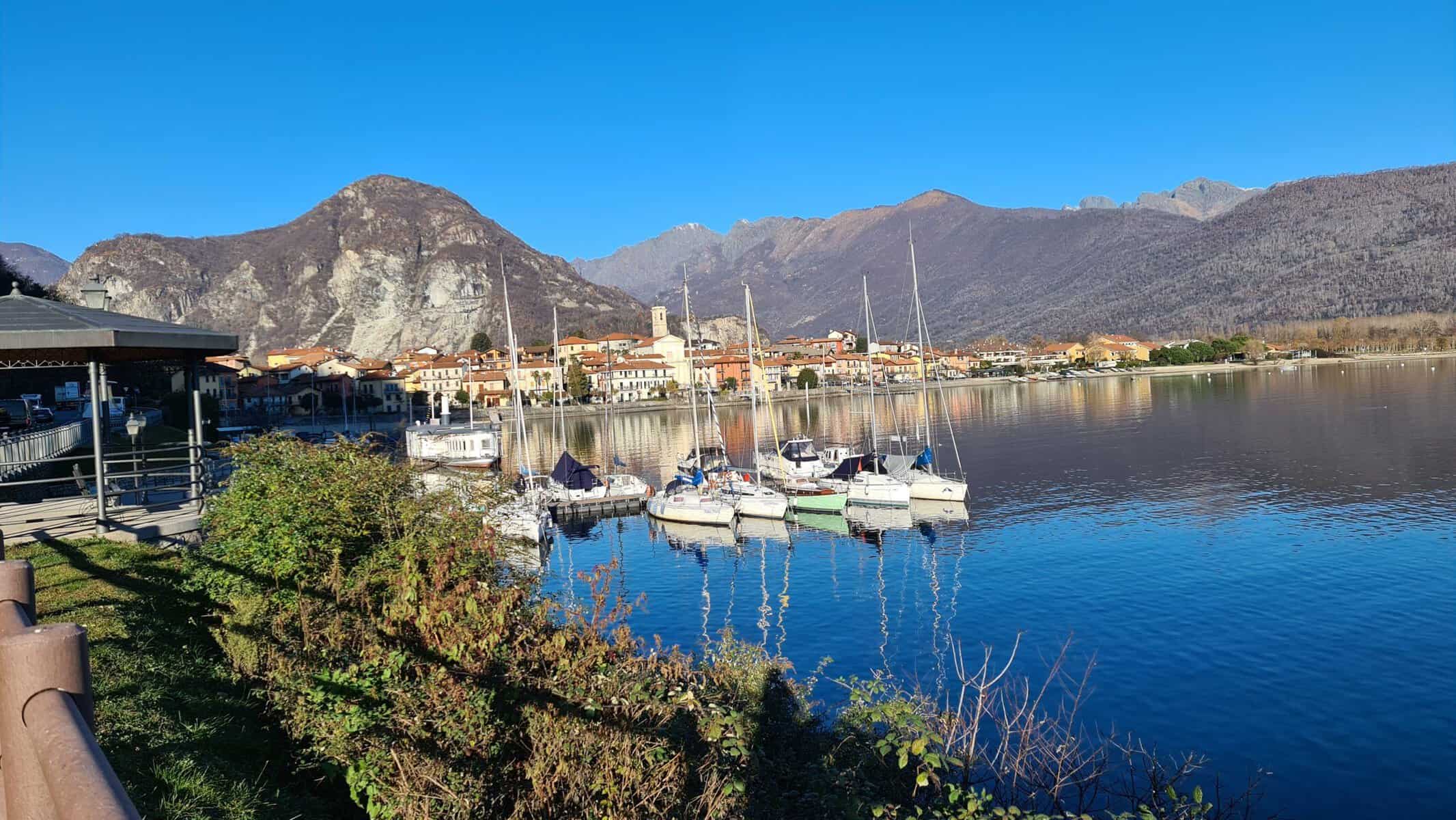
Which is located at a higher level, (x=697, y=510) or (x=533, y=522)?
(x=533, y=522)

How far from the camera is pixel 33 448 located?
18.4m

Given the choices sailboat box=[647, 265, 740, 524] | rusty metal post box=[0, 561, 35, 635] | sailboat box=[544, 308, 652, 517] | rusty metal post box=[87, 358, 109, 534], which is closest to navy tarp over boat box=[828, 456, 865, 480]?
sailboat box=[647, 265, 740, 524]

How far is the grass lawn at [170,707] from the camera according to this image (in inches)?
208

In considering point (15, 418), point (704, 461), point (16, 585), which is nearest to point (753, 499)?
point (704, 461)

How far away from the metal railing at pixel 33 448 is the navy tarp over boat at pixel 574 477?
2068cm

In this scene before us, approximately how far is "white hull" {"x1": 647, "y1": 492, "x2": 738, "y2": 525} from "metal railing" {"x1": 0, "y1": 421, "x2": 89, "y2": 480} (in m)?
20.5

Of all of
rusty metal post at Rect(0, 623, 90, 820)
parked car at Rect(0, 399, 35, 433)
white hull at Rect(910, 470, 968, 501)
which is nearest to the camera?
rusty metal post at Rect(0, 623, 90, 820)

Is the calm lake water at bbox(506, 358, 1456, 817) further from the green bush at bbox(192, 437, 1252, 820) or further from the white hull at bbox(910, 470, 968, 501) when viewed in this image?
the green bush at bbox(192, 437, 1252, 820)

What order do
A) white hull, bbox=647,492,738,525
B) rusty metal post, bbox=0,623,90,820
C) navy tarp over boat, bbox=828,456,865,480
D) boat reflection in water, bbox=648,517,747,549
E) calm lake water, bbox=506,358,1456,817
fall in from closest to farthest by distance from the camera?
rusty metal post, bbox=0,623,90,820 < calm lake water, bbox=506,358,1456,817 < boat reflection in water, bbox=648,517,747,549 < white hull, bbox=647,492,738,525 < navy tarp over boat, bbox=828,456,865,480

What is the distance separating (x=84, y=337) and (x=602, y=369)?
108917mm

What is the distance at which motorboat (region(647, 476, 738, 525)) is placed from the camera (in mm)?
37031

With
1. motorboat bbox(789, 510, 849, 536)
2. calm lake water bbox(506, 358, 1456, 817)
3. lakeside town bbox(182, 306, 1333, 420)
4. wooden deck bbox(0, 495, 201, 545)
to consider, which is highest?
lakeside town bbox(182, 306, 1333, 420)

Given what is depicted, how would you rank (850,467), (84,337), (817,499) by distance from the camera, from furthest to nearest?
(850,467), (817,499), (84,337)

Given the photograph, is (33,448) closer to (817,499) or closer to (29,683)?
(29,683)
